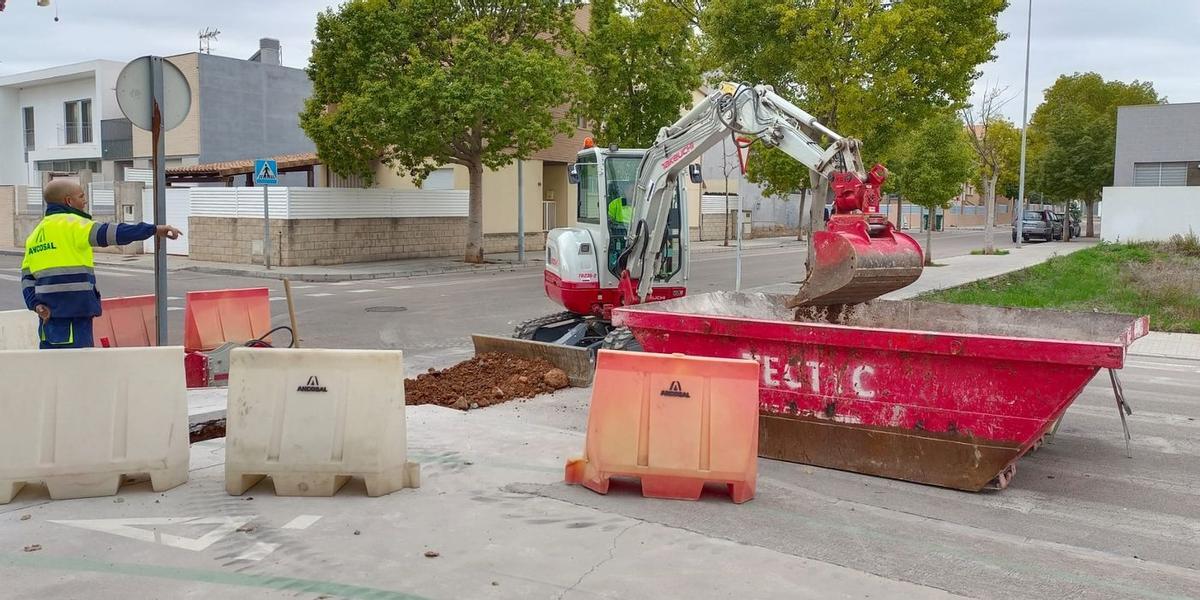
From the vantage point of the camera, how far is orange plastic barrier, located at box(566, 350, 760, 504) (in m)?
6.17

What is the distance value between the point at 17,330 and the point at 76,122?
1493 inches

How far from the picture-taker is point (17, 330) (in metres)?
8.98

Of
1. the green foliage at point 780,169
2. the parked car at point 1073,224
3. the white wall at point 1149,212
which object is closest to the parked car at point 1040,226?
the parked car at point 1073,224

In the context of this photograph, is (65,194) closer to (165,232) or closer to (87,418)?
(165,232)

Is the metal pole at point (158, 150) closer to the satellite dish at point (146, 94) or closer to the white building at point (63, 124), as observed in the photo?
the satellite dish at point (146, 94)

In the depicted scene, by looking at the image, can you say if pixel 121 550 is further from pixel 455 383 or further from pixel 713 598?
pixel 455 383

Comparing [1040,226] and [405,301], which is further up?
[1040,226]

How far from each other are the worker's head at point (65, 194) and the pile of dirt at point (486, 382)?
3.26 metres

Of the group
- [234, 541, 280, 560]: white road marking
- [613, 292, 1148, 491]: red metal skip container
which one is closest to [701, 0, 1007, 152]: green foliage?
[613, 292, 1148, 491]: red metal skip container

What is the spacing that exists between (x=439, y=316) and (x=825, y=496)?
1105cm

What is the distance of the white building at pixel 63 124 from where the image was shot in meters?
40.1

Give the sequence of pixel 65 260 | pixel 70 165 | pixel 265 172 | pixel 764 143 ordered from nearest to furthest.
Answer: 1. pixel 65 260
2. pixel 764 143
3. pixel 265 172
4. pixel 70 165

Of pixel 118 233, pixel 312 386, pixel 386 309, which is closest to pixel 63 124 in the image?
pixel 386 309

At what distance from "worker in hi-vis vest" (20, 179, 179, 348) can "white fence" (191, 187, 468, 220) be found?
20.3 metres
